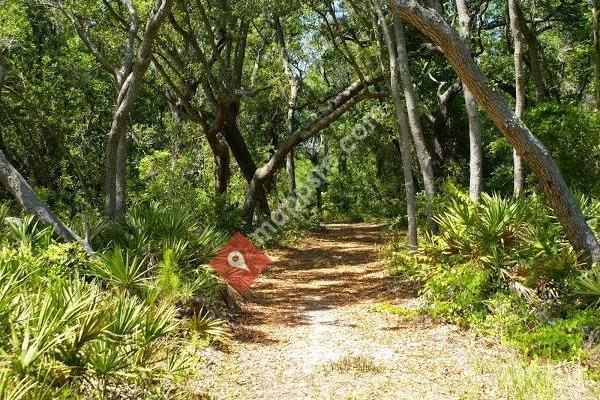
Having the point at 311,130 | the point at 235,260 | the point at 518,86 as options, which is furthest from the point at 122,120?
the point at 311,130

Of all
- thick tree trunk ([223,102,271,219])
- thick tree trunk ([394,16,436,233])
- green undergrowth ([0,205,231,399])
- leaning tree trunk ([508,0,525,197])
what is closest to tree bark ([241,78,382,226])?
thick tree trunk ([223,102,271,219])

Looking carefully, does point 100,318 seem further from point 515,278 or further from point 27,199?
point 515,278

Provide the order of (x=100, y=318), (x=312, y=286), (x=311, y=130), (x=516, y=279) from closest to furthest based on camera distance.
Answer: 1. (x=100, y=318)
2. (x=516, y=279)
3. (x=312, y=286)
4. (x=311, y=130)

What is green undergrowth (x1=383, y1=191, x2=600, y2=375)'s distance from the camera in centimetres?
650

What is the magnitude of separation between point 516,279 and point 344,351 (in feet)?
8.81

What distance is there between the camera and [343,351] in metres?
7.31

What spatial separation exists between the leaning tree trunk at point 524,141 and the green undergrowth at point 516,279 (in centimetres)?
28

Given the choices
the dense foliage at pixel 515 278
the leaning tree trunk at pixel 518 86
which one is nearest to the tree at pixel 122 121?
the dense foliage at pixel 515 278

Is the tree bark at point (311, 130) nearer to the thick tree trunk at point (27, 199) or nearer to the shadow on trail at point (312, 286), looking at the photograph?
the shadow on trail at point (312, 286)

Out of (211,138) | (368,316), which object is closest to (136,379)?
(368,316)

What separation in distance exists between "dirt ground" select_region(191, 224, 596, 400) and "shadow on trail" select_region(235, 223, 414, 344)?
30 millimetres

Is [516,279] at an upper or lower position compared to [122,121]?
lower

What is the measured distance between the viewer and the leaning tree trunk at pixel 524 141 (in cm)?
691

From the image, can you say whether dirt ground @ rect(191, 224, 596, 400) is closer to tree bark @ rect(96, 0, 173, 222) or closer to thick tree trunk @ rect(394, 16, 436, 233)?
thick tree trunk @ rect(394, 16, 436, 233)
